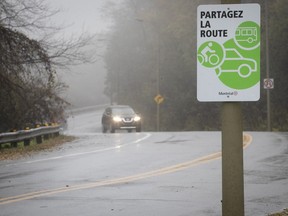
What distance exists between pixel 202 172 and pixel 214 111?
139ft

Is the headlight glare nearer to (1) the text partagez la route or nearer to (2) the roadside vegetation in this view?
(2) the roadside vegetation

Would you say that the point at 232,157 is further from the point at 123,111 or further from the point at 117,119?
the point at 123,111

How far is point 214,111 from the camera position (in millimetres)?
55844

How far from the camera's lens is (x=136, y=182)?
12.2 m

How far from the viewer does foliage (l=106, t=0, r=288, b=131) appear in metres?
48.5

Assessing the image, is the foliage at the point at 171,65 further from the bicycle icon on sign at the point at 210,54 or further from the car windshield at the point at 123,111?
the bicycle icon on sign at the point at 210,54

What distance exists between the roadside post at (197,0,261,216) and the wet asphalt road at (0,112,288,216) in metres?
2.95

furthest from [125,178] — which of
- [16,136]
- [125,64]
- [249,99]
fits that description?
[125,64]

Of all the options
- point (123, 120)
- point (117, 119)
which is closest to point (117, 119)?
point (117, 119)

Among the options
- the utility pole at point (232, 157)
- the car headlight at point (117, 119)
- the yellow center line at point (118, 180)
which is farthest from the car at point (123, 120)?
the utility pole at point (232, 157)

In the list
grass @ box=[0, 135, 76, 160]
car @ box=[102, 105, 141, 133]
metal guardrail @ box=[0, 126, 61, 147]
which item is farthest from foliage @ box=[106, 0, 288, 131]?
grass @ box=[0, 135, 76, 160]

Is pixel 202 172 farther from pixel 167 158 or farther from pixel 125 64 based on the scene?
pixel 125 64

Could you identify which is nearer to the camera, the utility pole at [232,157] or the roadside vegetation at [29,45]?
the utility pole at [232,157]

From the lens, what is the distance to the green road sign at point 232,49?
5926mm
